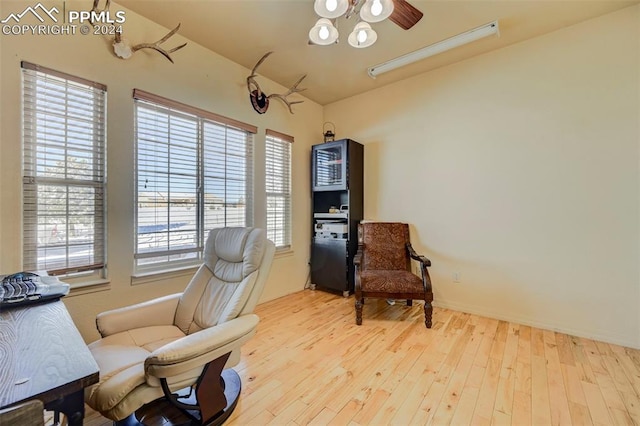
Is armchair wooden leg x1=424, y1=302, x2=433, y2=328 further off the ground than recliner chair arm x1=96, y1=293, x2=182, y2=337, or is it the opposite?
recliner chair arm x1=96, y1=293, x2=182, y2=337

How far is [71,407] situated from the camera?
2.35 ft

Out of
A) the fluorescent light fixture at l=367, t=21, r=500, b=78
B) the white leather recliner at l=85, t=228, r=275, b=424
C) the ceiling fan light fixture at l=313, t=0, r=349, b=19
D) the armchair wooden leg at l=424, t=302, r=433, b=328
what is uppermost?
the fluorescent light fixture at l=367, t=21, r=500, b=78

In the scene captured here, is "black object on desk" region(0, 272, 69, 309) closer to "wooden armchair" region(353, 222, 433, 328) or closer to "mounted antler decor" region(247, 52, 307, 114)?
"wooden armchair" region(353, 222, 433, 328)

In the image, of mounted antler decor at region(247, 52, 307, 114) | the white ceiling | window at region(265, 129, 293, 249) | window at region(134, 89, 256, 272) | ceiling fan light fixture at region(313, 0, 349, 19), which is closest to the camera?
ceiling fan light fixture at region(313, 0, 349, 19)

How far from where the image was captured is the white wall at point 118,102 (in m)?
1.70

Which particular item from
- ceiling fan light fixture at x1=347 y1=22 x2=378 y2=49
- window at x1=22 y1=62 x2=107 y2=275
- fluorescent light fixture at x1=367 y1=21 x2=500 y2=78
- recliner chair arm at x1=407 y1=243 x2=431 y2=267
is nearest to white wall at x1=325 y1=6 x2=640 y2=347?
recliner chair arm at x1=407 y1=243 x2=431 y2=267

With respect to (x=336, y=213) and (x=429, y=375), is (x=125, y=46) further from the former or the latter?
(x=429, y=375)

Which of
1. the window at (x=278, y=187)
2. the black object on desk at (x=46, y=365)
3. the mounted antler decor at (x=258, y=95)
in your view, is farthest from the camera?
the window at (x=278, y=187)

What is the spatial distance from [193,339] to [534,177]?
3201 millimetres

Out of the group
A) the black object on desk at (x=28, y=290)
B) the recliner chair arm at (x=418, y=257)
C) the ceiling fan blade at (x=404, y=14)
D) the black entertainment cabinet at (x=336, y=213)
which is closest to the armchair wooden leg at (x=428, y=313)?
the recliner chair arm at (x=418, y=257)

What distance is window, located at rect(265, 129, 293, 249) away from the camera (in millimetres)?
3438

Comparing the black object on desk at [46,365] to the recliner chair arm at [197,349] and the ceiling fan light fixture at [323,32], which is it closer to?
the recliner chair arm at [197,349]

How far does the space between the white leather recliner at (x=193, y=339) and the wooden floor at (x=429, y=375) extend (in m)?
0.31

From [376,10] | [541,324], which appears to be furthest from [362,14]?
[541,324]
